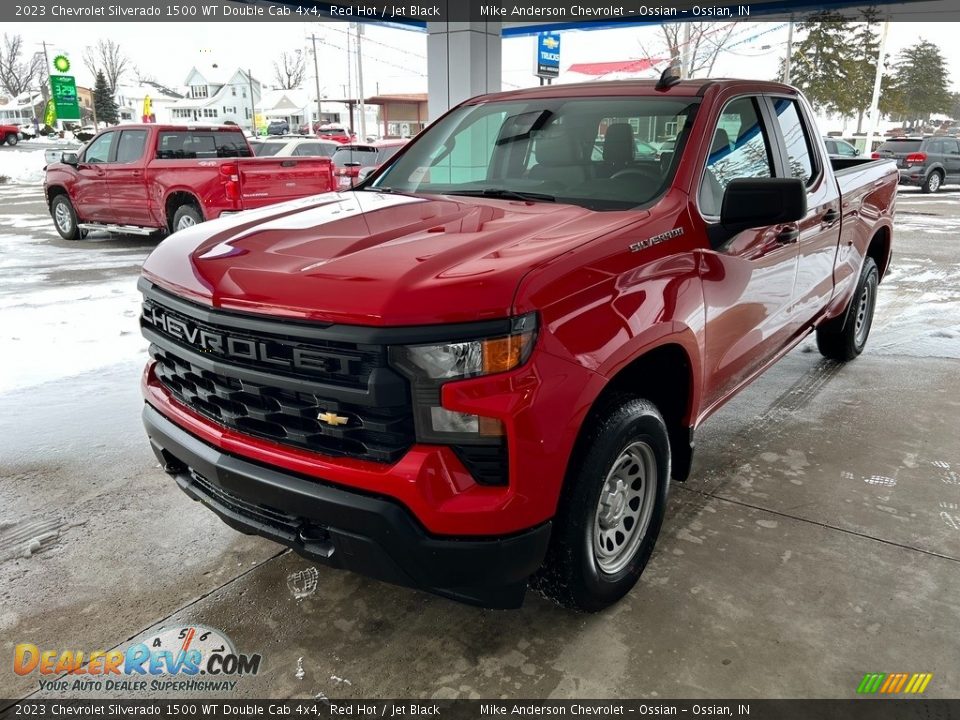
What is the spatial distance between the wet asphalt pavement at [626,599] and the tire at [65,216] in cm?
826

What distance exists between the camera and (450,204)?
3.05m

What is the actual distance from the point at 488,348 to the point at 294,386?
1.96 feet

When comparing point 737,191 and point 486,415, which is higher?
point 737,191

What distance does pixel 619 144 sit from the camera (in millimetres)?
3246

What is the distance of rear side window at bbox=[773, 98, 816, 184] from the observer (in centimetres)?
379

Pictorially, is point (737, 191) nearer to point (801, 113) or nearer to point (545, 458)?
point (545, 458)

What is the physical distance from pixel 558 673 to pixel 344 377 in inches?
47.3

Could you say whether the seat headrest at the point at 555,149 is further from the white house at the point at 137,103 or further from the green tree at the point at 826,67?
the white house at the point at 137,103

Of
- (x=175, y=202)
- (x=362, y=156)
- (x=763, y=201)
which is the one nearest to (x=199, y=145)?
(x=175, y=202)

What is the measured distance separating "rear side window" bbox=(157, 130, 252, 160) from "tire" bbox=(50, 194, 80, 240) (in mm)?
2350

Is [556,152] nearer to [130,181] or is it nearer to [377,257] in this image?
[377,257]

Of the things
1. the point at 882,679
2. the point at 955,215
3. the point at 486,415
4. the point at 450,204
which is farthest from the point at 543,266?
the point at 955,215

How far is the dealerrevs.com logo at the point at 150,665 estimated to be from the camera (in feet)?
7.86

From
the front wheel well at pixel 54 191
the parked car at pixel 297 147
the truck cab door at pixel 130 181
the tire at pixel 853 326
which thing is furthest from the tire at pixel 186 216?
the tire at pixel 853 326
